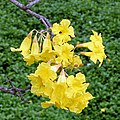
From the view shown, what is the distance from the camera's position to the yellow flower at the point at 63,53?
1399mm

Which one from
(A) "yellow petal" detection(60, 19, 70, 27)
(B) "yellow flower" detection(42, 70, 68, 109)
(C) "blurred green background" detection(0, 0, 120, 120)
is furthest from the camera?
(C) "blurred green background" detection(0, 0, 120, 120)

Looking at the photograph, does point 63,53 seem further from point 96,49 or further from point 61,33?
point 96,49

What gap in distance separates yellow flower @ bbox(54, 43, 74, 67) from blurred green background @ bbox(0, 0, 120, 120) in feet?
8.07

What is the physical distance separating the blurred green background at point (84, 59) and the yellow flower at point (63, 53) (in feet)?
8.07

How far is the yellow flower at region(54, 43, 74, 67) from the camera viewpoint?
1.40m

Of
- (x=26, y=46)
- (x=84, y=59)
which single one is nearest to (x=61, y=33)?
(x=26, y=46)

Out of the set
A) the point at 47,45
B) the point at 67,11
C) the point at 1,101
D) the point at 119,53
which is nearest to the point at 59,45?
the point at 47,45

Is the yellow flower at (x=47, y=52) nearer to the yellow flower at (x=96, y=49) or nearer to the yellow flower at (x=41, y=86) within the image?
the yellow flower at (x=41, y=86)

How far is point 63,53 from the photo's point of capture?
4.60 ft

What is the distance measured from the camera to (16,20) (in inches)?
231

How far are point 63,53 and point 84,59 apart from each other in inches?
147

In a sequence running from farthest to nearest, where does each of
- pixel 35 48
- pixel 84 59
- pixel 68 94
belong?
pixel 84 59, pixel 35 48, pixel 68 94

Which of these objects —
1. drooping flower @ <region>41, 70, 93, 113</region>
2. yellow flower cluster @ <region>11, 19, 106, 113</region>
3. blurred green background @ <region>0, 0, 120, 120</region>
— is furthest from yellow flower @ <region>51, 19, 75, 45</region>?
blurred green background @ <region>0, 0, 120, 120</region>

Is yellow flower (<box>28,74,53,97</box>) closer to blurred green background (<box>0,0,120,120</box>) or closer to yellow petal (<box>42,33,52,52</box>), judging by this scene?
yellow petal (<box>42,33,52,52</box>)
